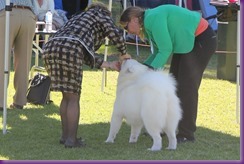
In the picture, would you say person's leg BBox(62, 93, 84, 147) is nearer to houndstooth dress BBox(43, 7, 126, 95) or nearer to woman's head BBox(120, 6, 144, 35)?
houndstooth dress BBox(43, 7, 126, 95)

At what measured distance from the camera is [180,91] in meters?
5.78

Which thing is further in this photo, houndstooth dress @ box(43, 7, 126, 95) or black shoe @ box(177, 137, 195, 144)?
black shoe @ box(177, 137, 195, 144)

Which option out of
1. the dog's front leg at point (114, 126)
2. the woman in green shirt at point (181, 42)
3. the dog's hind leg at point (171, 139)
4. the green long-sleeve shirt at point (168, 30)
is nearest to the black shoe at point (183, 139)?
the woman in green shirt at point (181, 42)

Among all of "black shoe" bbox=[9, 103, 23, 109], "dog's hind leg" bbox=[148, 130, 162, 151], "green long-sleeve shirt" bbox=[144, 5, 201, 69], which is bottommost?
"black shoe" bbox=[9, 103, 23, 109]

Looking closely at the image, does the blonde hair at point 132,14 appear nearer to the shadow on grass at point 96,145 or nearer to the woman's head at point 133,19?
the woman's head at point 133,19

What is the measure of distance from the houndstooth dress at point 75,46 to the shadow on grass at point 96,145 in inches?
21.9

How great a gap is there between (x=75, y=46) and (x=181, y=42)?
933 millimetres

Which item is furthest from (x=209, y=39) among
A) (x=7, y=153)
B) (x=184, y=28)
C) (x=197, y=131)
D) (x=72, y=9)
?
(x=72, y=9)

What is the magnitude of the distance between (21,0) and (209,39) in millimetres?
2346

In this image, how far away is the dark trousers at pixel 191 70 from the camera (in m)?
5.67

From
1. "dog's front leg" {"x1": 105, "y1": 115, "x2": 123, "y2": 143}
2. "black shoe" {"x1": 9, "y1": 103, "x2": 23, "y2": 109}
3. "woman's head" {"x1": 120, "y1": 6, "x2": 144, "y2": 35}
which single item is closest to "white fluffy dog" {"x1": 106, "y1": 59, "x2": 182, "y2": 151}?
"dog's front leg" {"x1": 105, "y1": 115, "x2": 123, "y2": 143}

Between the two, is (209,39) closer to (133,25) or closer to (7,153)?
(133,25)

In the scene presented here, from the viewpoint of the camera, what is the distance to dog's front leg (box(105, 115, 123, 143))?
220 inches

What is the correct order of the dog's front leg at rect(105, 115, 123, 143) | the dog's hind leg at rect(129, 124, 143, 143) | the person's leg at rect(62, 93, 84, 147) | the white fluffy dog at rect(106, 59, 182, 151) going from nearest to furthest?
the white fluffy dog at rect(106, 59, 182, 151) < the person's leg at rect(62, 93, 84, 147) < the dog's front leg at rect(105, 115, 123, 143) < the dog's hind leg at rect(129, 124, 143, 143)
